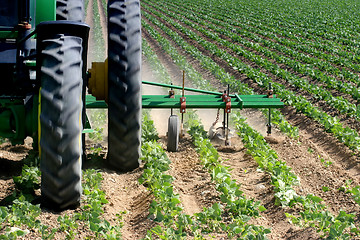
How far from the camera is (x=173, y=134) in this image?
5.97 metres

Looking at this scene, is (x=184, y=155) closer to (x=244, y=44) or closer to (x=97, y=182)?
(x=97, y=182)

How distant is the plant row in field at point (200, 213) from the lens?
12.5 ft

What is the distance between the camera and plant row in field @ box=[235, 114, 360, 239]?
397cm

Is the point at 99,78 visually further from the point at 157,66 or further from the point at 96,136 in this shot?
the point at 157,66

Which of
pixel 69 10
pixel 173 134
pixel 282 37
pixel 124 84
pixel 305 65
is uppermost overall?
pixel 282 37

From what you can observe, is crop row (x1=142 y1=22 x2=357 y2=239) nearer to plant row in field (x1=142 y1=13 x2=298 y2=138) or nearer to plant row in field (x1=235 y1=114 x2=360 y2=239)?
plant row in field (x1=235 y1=114 x2=360 y2=239)

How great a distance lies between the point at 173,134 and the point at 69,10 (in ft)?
5.78

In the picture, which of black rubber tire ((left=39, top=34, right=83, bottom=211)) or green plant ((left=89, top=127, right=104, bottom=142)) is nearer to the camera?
black rubber tire ((left=39, top=34, right=83, bottom=211))

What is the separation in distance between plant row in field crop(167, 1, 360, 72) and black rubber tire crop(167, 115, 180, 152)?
850 cm

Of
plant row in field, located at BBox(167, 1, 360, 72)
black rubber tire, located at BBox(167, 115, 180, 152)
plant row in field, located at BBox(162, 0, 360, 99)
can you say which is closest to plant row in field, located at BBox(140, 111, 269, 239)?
black rubber tire, located at BBox(167, 115, 180, 152)

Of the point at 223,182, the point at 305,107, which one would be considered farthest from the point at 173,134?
the point at 305,107

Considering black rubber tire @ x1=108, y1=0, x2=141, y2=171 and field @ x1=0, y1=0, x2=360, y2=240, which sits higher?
black rubber tire @ x1=108, y1=0, x2=141, y2=171

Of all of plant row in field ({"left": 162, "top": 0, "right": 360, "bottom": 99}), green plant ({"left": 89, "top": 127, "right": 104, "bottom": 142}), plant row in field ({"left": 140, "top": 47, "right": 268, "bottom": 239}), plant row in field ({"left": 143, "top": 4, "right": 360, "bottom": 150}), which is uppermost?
plant row in field ({"left": 162, "top": 0, "right": 360, "bottom": 99})

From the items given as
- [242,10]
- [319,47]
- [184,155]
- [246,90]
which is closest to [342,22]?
[242,10]
